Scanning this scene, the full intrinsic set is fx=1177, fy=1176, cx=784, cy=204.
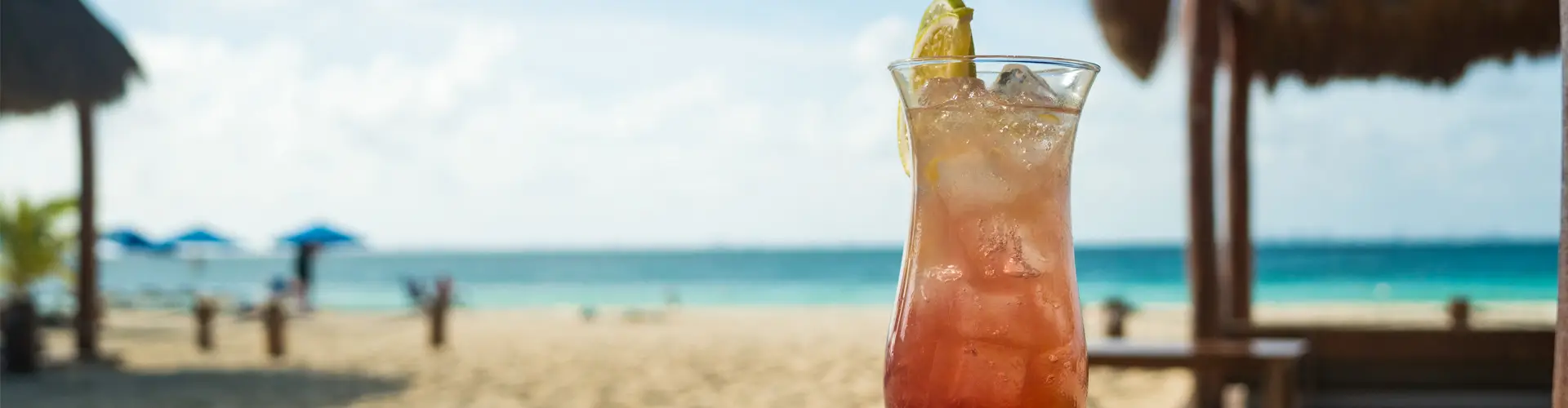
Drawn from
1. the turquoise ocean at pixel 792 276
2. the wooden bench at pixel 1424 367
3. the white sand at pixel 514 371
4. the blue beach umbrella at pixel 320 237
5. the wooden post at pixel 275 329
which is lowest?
the turquoise ocean at pixel 792 276

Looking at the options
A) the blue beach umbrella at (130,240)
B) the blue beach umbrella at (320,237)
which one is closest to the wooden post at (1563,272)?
the blue beach umbrella at (320,237)

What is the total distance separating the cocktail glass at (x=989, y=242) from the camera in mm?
767

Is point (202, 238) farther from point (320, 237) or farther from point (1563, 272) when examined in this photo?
point (1563, 272)

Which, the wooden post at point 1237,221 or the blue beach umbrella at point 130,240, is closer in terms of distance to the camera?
the wooden post at point 1237,221

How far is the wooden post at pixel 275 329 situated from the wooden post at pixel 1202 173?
20.1ft

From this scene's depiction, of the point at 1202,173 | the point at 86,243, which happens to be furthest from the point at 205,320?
the point at 1202,173

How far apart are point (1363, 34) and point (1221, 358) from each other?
3.52m

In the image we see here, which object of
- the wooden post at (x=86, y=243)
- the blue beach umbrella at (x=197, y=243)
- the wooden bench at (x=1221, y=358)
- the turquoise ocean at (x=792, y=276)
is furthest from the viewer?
the turquoise ocean at (x=792, y=276)

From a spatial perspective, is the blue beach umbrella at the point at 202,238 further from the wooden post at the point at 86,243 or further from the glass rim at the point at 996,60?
the glass rim at the point at 996,60

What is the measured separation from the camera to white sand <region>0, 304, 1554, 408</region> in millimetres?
5582

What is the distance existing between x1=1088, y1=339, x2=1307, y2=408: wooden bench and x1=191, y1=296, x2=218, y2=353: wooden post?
739 cm

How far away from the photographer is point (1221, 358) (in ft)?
8.93

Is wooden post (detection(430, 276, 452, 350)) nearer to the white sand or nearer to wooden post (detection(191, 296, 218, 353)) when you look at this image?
the white sand

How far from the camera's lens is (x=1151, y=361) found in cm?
269
